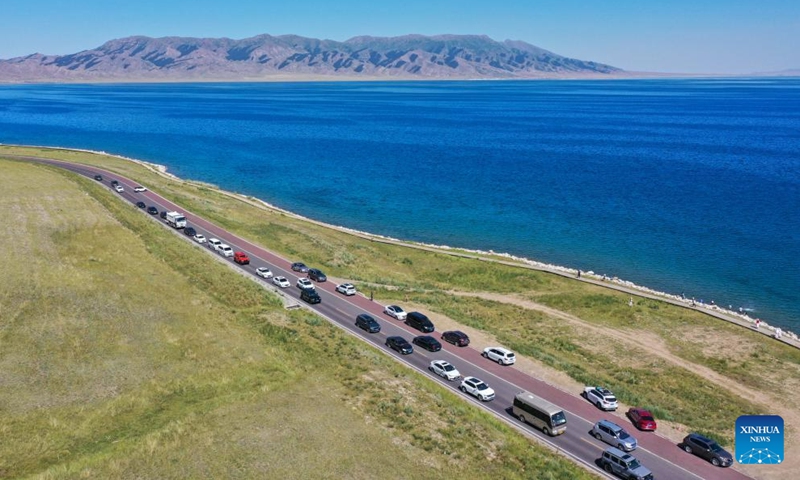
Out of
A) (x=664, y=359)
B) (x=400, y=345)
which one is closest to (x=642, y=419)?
(x=664, y=359)

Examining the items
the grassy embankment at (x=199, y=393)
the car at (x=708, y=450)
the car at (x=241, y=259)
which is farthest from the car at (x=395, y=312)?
the car at (x=708, y=450)

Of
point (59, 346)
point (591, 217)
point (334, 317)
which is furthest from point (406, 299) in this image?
point (591, 217)

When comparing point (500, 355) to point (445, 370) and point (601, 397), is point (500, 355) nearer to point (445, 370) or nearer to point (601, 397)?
point (445, 370)

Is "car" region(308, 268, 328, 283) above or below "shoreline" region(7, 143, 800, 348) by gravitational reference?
above

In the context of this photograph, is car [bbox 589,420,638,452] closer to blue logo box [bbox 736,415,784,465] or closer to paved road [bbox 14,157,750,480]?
paved road [bbox 14,157,750,480]

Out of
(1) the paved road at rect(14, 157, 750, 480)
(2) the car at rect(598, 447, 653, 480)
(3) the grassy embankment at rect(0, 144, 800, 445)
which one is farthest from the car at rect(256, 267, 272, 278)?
(2) the car at rect(598, 447, 653, 480)

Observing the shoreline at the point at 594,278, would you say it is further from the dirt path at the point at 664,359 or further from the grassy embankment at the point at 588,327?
the dirt path at the point at 664,359
